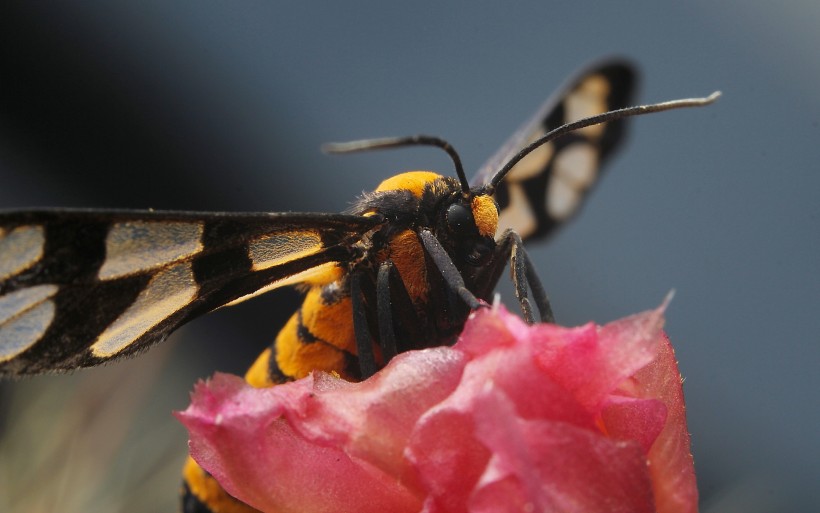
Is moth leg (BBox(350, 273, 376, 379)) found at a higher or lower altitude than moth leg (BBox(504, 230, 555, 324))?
lower

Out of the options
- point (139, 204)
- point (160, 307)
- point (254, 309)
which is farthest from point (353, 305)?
point (139, 204)

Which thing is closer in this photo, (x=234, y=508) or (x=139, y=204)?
(x=234, y=508)

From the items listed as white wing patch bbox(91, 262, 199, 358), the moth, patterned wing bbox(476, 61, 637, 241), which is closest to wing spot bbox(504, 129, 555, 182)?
patterned wing bbox(476, 61, 637, 241)

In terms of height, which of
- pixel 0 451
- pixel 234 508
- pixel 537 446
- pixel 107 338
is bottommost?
pixel 0 451

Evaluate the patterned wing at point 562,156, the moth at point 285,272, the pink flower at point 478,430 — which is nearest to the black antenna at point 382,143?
the moth at point 285,272

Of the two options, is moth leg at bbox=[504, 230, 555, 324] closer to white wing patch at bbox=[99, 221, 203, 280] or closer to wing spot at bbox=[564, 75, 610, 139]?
white wing patch at bbox=[99, 221, 203, 280]

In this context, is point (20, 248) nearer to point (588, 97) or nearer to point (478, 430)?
point (478, 430)

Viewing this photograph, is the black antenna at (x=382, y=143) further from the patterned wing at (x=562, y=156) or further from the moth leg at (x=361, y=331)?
the patterned wing at (x=562, y=156)

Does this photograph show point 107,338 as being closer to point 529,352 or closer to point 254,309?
point 529,352

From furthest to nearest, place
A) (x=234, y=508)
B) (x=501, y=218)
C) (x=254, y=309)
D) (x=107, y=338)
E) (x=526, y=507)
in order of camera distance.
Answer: (x=254, y=309)
(x=501, y=218)
(x=234, y=508)
(x=107, y=338)
(x=526, y=507)
